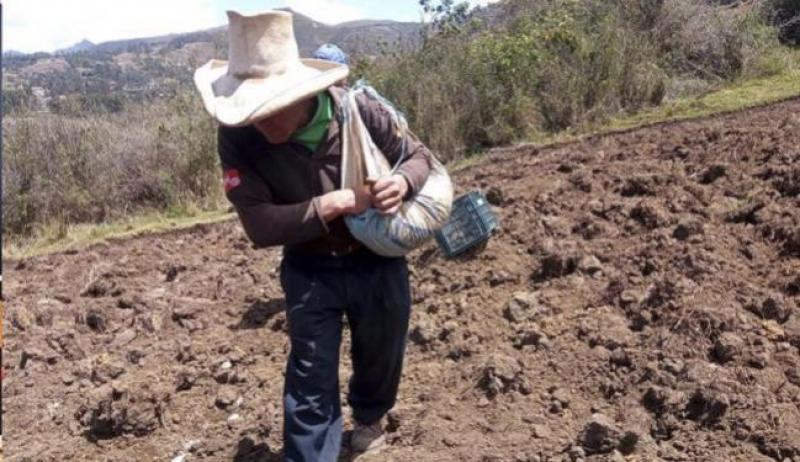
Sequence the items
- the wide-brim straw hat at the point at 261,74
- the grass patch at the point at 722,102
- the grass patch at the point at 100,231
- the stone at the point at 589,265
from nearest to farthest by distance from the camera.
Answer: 1. the wide-brim straw hat at the point at 261,74
2. the stone at the point at 589,265
3. the grass patch at the point at 100,231
4. the grass patch at the point at 722,102

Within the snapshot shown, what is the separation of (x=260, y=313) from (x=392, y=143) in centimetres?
237

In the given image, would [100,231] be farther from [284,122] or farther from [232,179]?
[284,122]

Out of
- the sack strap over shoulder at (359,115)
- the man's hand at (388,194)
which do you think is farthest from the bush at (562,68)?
the man's hand at (388,194)

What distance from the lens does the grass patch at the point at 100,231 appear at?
26.3 feet

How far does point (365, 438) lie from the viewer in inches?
136

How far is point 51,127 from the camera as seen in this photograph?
10.1m

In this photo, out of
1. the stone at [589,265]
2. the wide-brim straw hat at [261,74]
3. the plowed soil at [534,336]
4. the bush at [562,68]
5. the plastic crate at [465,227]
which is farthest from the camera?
the bush at [562,68]

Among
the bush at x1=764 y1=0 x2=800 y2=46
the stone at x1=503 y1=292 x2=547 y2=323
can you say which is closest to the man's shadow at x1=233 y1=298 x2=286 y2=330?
the stone at x1=503 y1=292 x2=547 y2=323

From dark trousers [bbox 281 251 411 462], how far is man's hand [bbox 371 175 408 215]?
0.80 feet

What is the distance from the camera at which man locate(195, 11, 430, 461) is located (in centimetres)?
267

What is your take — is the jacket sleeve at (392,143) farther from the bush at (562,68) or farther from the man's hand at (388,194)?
the bush at (562,68)

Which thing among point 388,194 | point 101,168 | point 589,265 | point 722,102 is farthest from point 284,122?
point 101,168

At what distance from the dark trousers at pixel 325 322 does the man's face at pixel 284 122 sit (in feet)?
1.41

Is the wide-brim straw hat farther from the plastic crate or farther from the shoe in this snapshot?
the plastic crate
